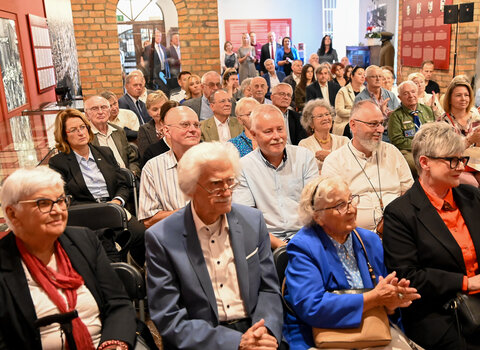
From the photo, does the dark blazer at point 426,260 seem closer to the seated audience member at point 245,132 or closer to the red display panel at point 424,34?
the seated audience member at point 245,132

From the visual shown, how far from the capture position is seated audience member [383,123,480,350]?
7.24 feet

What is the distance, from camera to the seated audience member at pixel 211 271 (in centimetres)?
196

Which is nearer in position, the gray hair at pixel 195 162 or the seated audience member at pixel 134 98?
the gray hair at pixel 195 162

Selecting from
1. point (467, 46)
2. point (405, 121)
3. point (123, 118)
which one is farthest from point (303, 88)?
point (467, 46)

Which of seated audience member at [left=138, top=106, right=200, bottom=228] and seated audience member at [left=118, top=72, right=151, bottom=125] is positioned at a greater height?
seated audience member at [left=118, top=72, right=151, bottom=125]

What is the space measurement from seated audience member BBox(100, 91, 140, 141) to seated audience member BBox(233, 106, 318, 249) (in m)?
2.87

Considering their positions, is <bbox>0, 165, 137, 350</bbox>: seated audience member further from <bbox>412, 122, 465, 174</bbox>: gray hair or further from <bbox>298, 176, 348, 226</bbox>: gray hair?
<bbox>412, 122, 465, 174</bbox>: gray hair

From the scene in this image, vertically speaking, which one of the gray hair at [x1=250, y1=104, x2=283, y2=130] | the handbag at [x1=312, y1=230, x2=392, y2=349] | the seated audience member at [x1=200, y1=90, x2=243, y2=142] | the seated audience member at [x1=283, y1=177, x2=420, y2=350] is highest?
the gray hair at [x1=250, y1=104, x2=283, y2=130]

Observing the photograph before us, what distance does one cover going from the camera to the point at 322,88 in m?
7.65

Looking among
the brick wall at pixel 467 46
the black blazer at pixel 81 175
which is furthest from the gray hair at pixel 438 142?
the brick wall at pixel 467 46

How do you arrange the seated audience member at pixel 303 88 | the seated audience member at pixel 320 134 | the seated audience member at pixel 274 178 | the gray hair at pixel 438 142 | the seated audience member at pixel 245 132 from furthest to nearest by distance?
1. the seated audience member at pixel 303 88
2. the seated audience member at pixel 320 134
3. the seated audience member at pixel 245 132
4. the seated audience member at pixel 274 178
5. the gray hair at pixel 438 142

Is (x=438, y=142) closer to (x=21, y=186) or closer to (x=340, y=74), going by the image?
(x=21, y=186)

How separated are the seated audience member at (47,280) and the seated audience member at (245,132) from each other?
2.31 meters

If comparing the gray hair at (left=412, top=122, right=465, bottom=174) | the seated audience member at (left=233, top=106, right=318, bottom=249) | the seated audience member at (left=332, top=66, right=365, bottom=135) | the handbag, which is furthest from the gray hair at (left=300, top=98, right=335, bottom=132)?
the handbag
